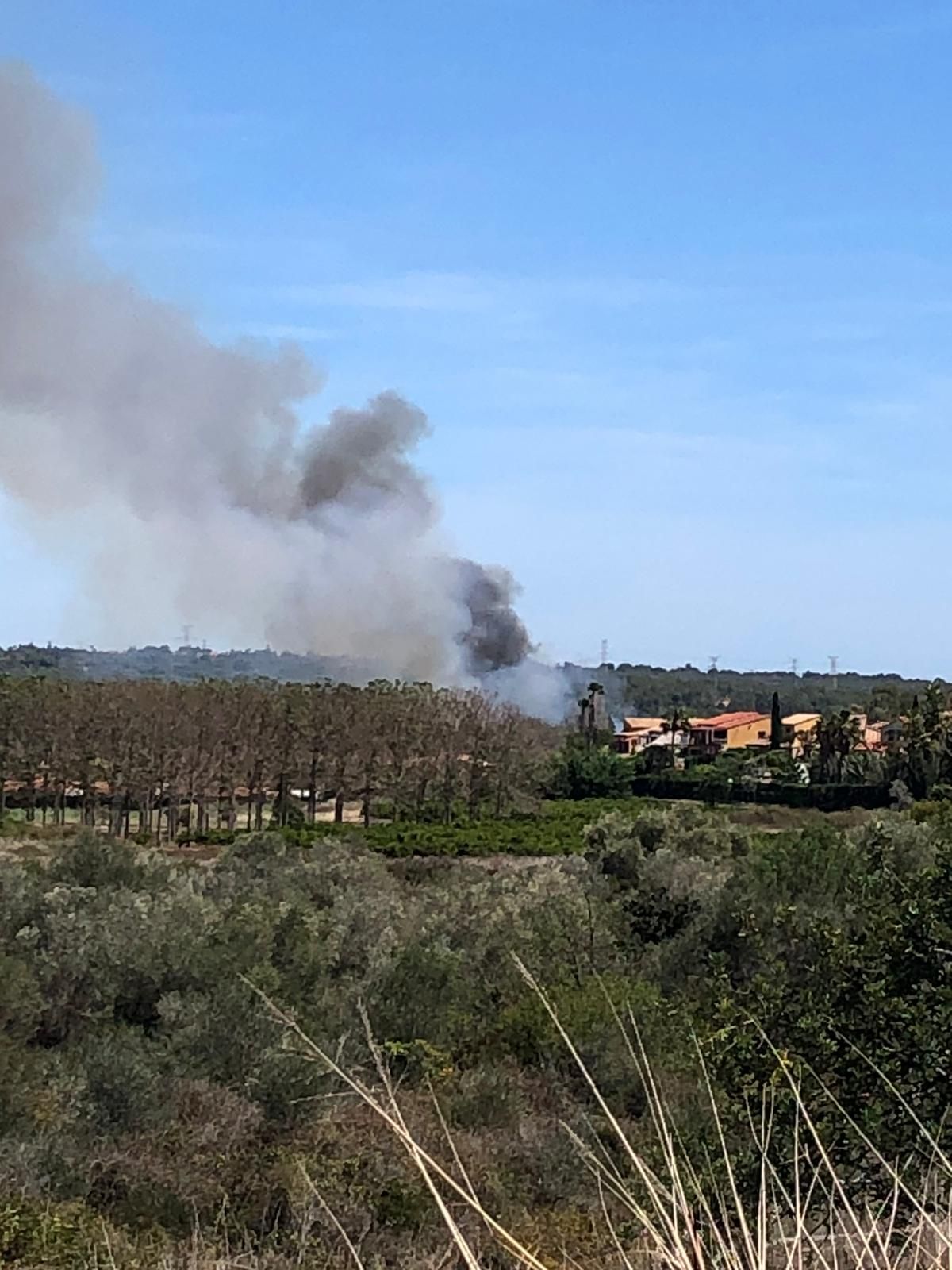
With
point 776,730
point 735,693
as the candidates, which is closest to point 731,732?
point 776,730

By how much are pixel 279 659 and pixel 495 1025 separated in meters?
77.7

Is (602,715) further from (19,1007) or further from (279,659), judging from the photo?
(19,1007)

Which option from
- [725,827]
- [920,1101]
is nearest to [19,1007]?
[920,1101]

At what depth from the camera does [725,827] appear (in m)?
32.7

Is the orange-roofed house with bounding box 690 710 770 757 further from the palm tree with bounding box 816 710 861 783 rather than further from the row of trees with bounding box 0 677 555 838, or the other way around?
the row of trees with bounding box 0 677 555 838

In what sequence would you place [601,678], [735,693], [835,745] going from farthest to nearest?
[735,693] → [601,678] → [835,745]

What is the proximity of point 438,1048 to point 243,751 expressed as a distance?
124 feet

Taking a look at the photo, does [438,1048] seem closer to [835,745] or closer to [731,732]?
[835,745]

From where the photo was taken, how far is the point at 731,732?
88625 millimetres

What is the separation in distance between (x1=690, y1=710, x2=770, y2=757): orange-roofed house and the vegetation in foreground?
61436 millimetres

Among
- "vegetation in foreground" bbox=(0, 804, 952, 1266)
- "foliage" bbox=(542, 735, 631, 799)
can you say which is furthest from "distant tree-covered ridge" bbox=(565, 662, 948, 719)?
"vegetation in foreground" bbox=(0, 804, 952, 1266)

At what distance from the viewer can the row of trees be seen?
50.7 metres

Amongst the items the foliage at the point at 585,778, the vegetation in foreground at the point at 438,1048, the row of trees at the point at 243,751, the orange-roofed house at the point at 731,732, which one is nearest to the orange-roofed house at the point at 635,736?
the orange-roofed house at the point at 731,732

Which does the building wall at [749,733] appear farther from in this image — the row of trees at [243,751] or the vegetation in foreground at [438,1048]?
the vegetation in foreground at [438,1048]
